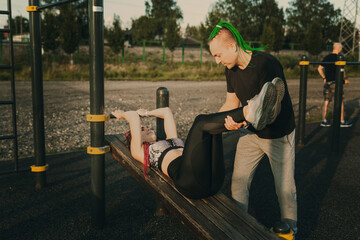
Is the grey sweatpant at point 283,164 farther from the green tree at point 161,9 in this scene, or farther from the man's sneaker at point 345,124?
the green tree at point 161,9

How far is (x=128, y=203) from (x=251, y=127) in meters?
1.71

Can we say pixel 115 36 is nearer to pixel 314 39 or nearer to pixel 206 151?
pixel 314 39

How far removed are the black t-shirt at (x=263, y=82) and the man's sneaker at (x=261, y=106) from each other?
1.63ft

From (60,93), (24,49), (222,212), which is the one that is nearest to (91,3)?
(222,212)

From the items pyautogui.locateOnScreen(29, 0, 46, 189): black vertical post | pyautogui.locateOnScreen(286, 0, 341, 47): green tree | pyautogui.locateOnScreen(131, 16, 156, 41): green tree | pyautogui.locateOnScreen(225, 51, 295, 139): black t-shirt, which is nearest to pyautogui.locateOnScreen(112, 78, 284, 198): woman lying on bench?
pyautogui.locateOnScreen(225, 51, 295, 139): black t-shirt

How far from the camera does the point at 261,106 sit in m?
2.05

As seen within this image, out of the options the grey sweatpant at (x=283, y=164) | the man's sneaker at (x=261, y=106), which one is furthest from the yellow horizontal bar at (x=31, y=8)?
the man's sneaker at (x=261, y=106)

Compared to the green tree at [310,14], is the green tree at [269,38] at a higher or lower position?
lower

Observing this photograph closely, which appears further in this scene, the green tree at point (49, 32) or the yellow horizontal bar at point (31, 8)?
the green tree at point (49, 32)

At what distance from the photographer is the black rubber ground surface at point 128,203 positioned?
3125 millimetres

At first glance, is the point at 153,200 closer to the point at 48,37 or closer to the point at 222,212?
the point at 222,212

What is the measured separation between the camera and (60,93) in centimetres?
1327

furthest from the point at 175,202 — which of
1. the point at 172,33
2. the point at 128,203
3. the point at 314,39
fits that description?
the point at 314,39

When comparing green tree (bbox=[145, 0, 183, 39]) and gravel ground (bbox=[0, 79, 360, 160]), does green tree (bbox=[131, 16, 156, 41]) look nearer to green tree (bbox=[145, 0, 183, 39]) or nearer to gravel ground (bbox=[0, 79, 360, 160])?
green tree (bbox=[145, 0, 183, 39])
